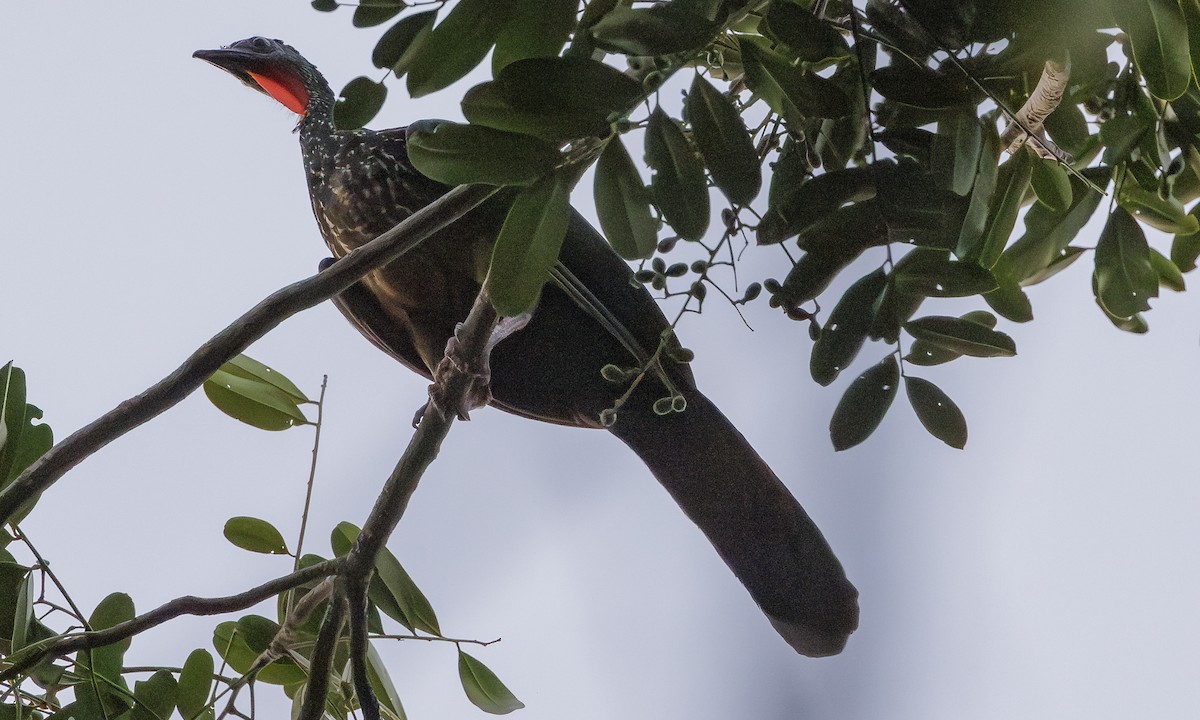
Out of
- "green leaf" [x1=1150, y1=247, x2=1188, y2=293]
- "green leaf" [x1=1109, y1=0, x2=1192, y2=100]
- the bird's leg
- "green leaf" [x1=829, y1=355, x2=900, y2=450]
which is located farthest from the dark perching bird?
"green leaf" [x1=1109, y1=0, x2=1192, y2=100]

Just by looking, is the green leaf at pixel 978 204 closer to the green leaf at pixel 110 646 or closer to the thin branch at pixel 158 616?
the thin branch at pixel 158 616

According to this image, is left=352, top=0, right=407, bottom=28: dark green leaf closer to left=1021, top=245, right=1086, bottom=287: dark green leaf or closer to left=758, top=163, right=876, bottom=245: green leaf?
left=758, top=163, right=876, bottom=245: green leaf

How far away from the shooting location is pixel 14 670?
1.14 meters

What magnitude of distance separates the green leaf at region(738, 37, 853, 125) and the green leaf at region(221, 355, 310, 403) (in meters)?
0.89

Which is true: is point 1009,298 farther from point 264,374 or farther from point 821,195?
point 264,374

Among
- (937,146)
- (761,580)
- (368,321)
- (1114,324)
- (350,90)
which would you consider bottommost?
(761,580)

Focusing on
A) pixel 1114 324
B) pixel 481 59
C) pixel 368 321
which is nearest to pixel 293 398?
pixel 368 321

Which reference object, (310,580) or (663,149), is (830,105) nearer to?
(663,149)

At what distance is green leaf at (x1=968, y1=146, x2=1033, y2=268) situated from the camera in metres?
0.98

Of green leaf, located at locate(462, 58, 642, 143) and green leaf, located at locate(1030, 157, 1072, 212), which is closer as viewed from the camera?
green leaf, located at locate(462, 58, 642, 143)

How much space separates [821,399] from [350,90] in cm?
91

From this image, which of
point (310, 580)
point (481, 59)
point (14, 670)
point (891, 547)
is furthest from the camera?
point (891, 547)

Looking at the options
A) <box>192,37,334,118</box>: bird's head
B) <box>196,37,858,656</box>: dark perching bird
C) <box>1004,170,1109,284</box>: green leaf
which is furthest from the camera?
<box>192,37,334,118</box>: bird's head

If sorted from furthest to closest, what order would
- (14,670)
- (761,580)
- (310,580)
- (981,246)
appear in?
1. (761,580)
2. (310,580)
3. (14,670)
4. (981,246)
